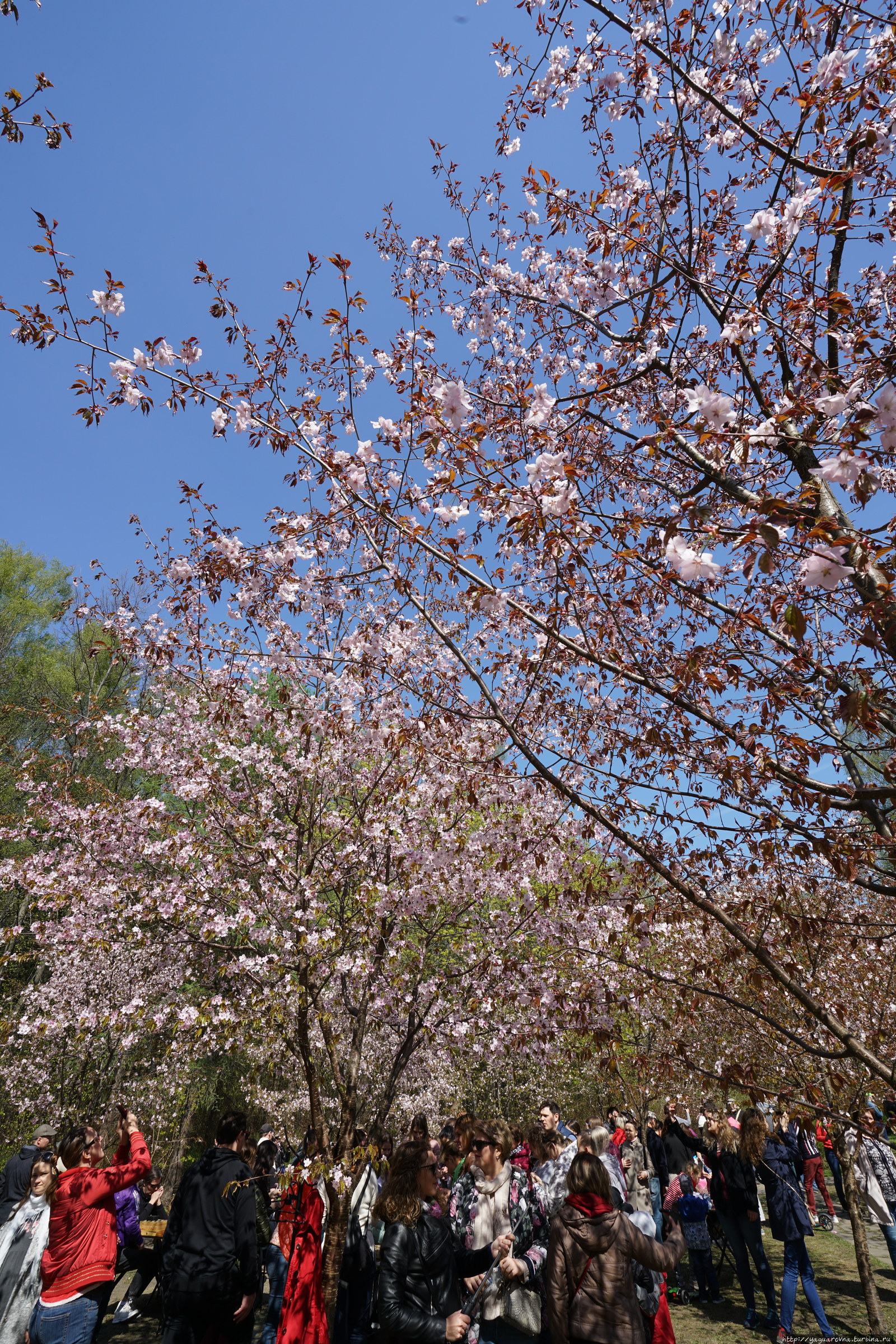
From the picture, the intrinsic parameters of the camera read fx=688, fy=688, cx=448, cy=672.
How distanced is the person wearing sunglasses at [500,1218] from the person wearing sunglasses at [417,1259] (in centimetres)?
13

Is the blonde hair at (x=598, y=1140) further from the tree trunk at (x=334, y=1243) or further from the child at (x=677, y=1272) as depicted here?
the child at (x=677, y=1272)

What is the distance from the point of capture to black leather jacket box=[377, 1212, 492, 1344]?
9.43ft

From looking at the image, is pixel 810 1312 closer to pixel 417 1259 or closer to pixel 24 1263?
pixel 417 1259

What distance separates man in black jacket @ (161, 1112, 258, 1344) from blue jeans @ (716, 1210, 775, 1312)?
16.8ft

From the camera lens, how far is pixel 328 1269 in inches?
197

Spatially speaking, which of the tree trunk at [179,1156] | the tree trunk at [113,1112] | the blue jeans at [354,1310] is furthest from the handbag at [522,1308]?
the tree trunk at [179,1156]

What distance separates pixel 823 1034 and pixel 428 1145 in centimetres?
439

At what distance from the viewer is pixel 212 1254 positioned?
3.76 metres

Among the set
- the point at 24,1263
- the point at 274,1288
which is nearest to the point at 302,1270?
the point at 24,1263

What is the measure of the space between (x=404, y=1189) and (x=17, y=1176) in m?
4.34

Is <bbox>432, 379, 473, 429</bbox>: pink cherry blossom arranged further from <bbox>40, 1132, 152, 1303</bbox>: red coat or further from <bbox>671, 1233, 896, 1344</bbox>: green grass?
<bbox>671, 1233, 896, 1344</bbox>: green grass

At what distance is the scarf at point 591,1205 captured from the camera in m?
3.06

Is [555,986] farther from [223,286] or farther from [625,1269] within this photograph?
[223,286]

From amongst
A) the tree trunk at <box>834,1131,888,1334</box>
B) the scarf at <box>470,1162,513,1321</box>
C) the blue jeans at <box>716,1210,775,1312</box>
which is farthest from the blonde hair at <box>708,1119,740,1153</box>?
the scarf at <box>470,1162,513,1321</box>
